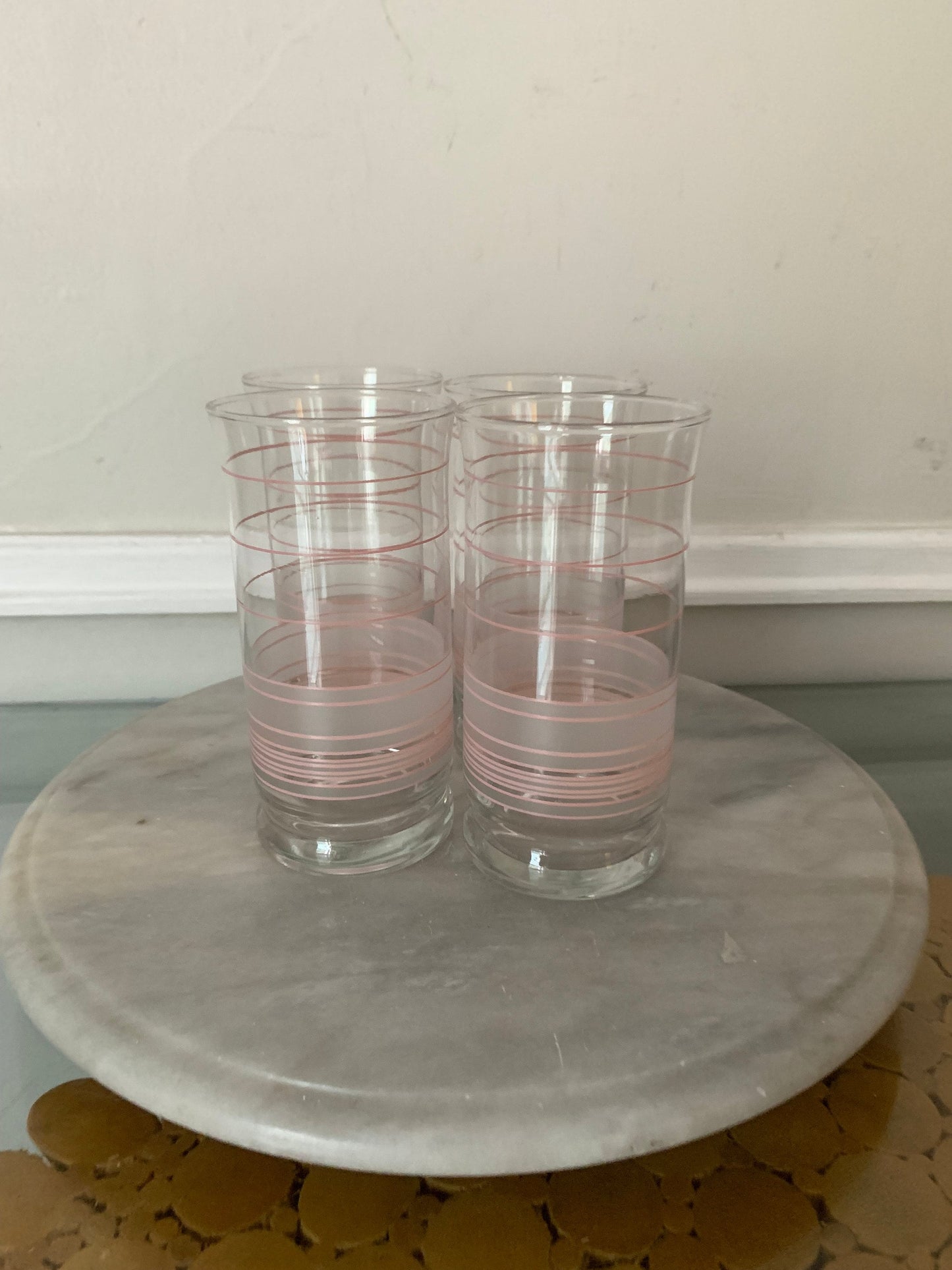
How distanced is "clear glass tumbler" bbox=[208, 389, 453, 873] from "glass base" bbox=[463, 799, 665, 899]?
0.04 m

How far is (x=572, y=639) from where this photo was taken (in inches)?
17.6

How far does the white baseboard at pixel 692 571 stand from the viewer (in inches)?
27.7

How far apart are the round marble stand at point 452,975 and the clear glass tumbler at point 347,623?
0.10ft

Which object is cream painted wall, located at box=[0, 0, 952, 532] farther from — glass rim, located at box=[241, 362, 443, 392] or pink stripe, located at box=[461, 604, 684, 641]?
pink stripe, located at box=[461, 604, 684, 641]

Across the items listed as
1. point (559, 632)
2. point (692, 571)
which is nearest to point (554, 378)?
point (559, 632)

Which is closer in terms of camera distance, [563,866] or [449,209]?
[563,866]

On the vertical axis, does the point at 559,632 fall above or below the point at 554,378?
below

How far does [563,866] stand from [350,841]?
0.11 meters

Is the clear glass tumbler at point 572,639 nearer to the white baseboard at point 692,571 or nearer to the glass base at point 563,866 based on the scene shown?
the glass base at point 563,866

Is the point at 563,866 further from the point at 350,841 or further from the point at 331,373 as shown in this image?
the point at 331,373

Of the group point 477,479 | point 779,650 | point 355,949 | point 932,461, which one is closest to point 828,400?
point 932,461

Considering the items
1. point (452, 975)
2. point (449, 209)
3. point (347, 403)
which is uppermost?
point (449, 209)

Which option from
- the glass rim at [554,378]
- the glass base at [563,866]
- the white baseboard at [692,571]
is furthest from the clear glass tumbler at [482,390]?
the white baseboard at [692,571]

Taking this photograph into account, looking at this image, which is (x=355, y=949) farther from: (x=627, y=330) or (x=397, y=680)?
(x=627, y=330)
